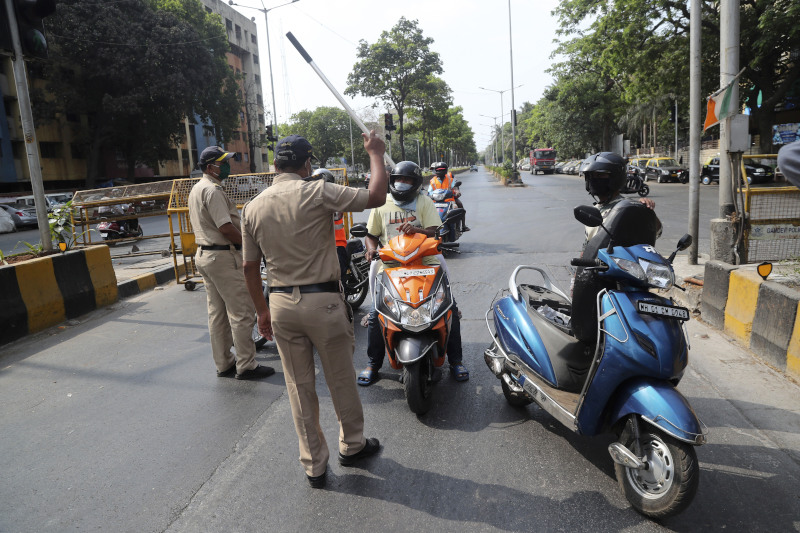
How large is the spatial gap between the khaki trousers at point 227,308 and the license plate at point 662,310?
3.16 metres

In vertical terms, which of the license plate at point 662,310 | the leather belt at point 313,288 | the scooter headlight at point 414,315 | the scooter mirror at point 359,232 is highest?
the scooter mirror at point 359,232

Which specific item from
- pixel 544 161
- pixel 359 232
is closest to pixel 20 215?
pixel 359 232

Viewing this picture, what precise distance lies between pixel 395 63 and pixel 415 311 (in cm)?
3720

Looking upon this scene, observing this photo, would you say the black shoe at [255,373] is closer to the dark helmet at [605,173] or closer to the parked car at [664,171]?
the dark helmet at [605,173]

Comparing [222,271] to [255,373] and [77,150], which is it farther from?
[77,150]

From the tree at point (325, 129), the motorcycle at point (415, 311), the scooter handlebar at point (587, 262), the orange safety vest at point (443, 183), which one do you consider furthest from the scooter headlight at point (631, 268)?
the tree at point (325, 129)

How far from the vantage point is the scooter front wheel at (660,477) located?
94.4 inches

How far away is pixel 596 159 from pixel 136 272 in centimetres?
860

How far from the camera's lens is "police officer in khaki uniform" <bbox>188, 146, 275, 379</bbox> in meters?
4.59

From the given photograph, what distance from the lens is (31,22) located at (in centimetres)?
570

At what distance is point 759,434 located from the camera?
11.0ft

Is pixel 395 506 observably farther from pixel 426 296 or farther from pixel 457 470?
pixel 426 296

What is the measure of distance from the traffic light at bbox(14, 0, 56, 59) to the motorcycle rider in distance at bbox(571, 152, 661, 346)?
570cm

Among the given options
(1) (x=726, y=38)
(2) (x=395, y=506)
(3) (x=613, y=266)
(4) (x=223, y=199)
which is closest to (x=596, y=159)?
(3) (x=613, y=266)
